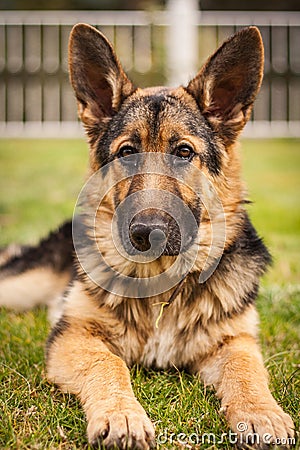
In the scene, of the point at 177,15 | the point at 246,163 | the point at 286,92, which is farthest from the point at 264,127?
the point at 177,15

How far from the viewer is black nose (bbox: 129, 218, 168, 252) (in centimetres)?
358

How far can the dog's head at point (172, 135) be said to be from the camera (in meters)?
4.05

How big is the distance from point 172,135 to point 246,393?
1731mm

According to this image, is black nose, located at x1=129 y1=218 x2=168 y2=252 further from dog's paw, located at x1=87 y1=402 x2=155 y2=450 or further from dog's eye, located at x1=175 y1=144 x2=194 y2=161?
dog's paw, located at x1=87 y1=402 x2=155 y2=450

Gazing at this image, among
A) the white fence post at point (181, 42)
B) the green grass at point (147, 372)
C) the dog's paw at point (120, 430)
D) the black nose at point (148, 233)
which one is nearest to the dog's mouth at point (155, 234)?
the black nose at point (148, 233)

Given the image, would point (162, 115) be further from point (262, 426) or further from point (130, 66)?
point (130, 66)

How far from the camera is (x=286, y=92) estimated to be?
16.2m

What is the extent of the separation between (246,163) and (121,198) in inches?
405

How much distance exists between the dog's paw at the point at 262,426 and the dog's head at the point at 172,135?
Answer: 1086mm

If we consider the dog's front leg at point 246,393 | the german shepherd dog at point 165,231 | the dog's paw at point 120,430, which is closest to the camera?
the dog's paw at point 120,430

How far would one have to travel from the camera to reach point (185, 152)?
13.8 feet

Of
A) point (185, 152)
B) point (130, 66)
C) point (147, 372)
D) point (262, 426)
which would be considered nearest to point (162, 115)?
point (185, 152)

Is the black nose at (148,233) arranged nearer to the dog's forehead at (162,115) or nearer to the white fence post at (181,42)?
the dog's forehead at (162,115)

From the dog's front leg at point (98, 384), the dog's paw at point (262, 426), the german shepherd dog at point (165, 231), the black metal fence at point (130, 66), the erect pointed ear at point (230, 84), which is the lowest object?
the dog's paw at point (262, 426)
